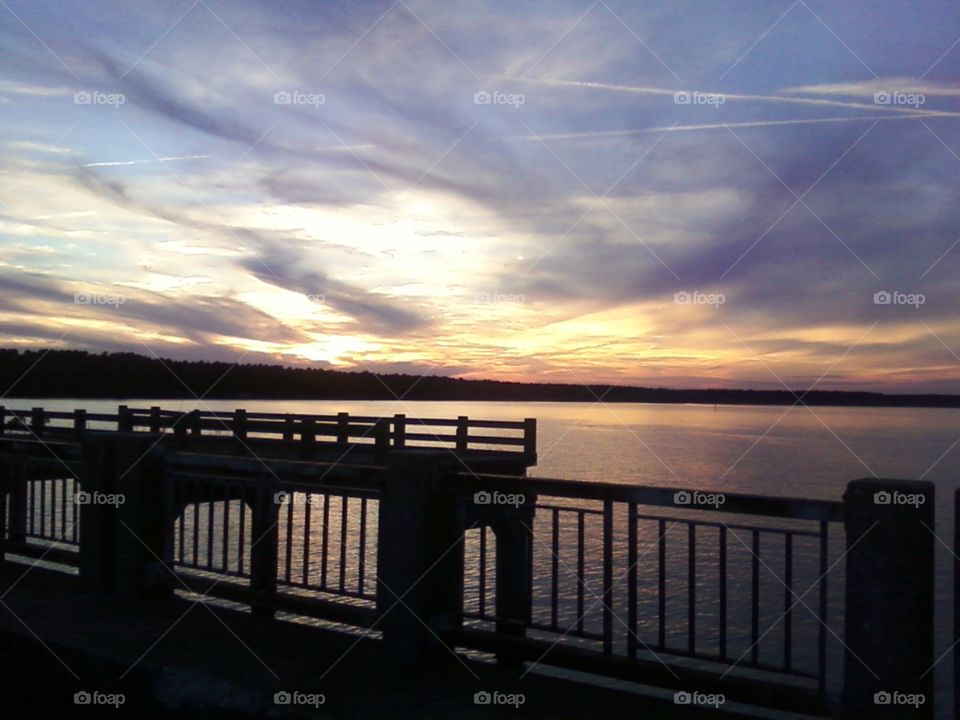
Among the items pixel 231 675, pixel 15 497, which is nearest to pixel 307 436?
pixel 15 497

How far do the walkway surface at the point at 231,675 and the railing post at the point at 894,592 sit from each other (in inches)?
37.6

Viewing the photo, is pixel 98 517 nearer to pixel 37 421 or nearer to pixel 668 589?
pixel 668 589

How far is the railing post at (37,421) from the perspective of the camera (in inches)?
951

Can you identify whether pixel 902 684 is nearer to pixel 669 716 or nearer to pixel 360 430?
pixel 669 716

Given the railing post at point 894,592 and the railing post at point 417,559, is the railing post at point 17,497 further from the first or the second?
the railing post at point 894,592

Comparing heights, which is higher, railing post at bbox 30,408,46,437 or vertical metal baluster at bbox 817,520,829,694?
railing post at bbox 30,408,46,437

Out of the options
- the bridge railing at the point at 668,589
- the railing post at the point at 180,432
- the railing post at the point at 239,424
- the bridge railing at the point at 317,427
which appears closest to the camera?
the bridge railing at the point at 668,589

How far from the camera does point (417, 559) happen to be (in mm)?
5914

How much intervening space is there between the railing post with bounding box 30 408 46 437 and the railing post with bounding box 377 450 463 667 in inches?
838

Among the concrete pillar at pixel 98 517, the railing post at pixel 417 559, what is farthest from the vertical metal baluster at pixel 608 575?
the concrete pillar at pixel 98 517

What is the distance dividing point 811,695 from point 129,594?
5.77 meters

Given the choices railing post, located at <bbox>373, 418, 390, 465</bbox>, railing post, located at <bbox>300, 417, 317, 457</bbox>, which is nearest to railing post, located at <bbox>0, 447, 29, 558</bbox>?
railing post, located at <bbox>373, 418, 390, 465</bbox>

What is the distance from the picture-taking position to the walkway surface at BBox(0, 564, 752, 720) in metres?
5.07

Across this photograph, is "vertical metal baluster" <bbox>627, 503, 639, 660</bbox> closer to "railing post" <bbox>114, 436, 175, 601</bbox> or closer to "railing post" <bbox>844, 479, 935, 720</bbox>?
"railing post" <bbox>844, 479, 935, 720</bbox>
